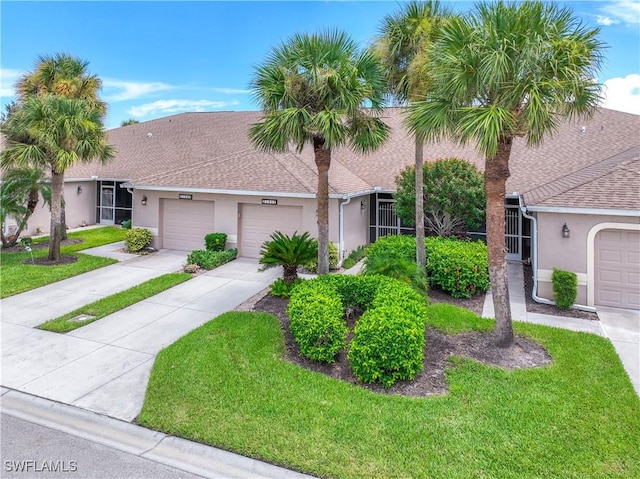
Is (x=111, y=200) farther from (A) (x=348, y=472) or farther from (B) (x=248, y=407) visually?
(A) (x=348, y=472)

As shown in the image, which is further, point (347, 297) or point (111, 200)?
point (111, 200)

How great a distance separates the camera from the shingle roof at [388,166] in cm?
1185

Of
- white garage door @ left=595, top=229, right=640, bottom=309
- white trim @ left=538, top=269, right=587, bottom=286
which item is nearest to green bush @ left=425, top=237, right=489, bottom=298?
white trim @ left=538, top=269, right=587, bottom=286

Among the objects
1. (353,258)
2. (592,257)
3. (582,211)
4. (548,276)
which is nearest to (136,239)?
(353,258)

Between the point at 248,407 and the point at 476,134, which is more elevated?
the point at 476,134

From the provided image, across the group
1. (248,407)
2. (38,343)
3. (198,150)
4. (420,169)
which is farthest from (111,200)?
(248,407)

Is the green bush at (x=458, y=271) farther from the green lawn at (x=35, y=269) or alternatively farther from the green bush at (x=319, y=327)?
the green lawn at (x=35, y=269)

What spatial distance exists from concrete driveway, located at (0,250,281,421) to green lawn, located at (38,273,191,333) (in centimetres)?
21

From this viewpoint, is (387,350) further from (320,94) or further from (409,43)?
(409,43)

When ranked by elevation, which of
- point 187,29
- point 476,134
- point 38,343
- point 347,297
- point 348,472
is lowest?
point 348,472

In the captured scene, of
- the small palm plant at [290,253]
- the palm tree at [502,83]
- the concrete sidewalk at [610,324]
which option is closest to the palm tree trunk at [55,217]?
the small palm plant at [290,253]

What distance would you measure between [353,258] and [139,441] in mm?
10842

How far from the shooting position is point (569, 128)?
17.6 m

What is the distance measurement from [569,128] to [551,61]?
13.0 m
